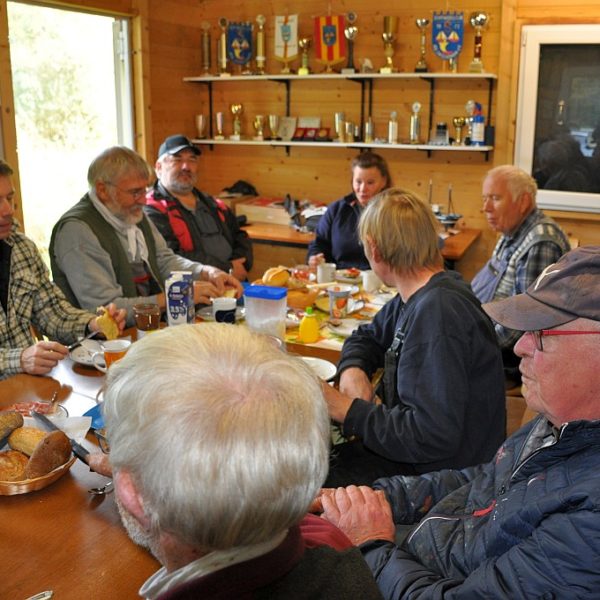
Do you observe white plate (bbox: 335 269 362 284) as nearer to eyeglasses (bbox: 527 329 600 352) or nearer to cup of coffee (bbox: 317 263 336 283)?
cup of coffee (bbox: 317 263 336 283)

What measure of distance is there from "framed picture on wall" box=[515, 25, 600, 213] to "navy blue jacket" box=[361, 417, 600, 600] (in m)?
3.24

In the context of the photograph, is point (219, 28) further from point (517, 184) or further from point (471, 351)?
point (471, 351)

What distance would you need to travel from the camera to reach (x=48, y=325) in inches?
93.5

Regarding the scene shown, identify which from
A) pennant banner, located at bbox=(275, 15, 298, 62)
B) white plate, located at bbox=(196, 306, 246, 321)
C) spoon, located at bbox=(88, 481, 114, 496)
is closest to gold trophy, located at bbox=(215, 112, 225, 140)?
pennant banner, located at bbox=(275, 15, 298, 62)

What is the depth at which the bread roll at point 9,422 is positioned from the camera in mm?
1408

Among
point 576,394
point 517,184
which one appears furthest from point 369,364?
point 517,184

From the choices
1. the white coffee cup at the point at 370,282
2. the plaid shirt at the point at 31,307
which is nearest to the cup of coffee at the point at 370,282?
the white coffee cup at the point at 370,282

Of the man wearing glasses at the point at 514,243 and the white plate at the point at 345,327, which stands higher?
the man wearing glasses at the point at 514,243

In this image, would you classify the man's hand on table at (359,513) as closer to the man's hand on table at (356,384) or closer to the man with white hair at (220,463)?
the man's hand on table at (356,384)

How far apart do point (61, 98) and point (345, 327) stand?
104 inches

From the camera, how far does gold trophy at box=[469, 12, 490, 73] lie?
420 cm

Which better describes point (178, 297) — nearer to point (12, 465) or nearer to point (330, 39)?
point (12, 465)

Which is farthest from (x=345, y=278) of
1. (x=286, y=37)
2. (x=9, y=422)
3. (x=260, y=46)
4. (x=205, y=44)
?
(x=205, y=44)

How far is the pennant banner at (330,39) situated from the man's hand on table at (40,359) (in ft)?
11.2
